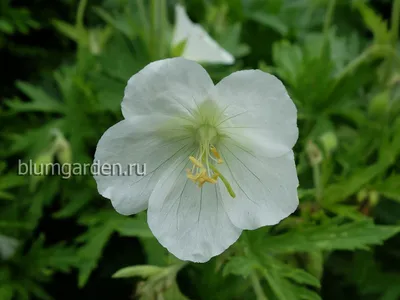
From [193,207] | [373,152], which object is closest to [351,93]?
[373,152]

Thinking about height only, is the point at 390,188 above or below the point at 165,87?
below

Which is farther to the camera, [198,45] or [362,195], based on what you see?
[198,45]

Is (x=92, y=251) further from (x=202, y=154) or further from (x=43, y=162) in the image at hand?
(x=202, y=154)

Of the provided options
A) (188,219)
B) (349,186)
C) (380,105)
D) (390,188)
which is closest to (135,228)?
(188,219)

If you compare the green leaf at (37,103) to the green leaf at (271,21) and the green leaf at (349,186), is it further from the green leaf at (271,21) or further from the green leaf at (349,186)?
the green leaf at (349,186)

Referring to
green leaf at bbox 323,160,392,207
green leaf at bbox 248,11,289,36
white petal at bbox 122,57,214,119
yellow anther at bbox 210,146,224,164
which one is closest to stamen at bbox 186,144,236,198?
yellow anther at bbox 210,146,224,164

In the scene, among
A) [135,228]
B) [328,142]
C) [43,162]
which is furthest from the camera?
[43,162]

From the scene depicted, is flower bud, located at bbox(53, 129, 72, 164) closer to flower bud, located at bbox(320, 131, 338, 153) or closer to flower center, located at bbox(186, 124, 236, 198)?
flower center, located at bbox(186, 124, 236, 198)
